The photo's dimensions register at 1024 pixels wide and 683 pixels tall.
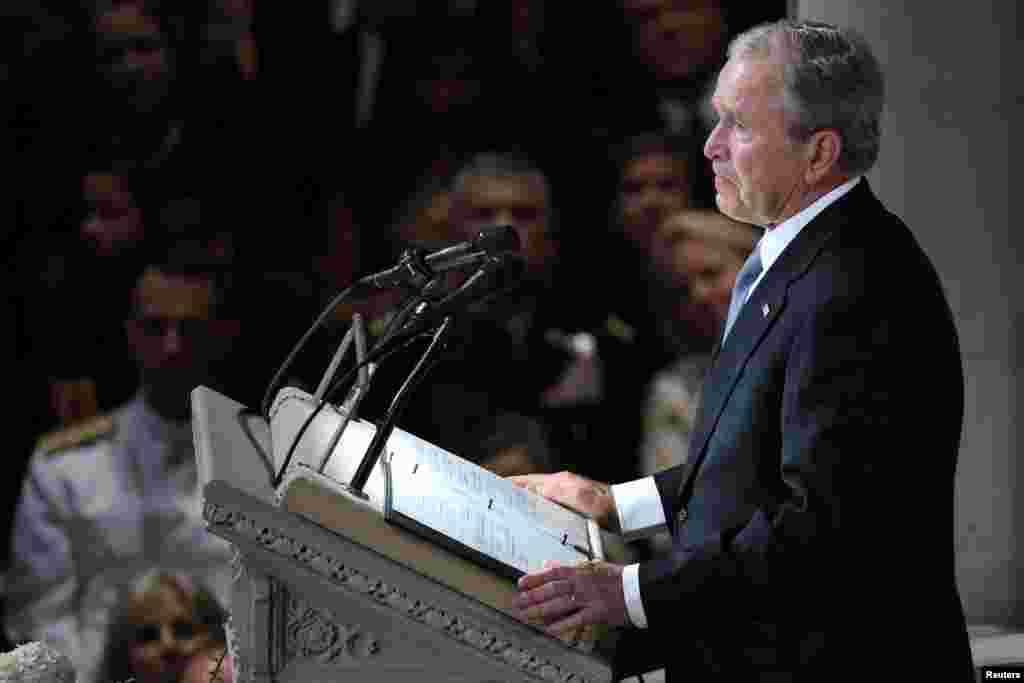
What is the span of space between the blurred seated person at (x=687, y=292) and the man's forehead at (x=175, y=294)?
1.78 meters

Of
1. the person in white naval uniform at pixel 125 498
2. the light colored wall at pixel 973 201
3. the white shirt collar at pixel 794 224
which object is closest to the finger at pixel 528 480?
the white shirt collar at pixel 794 224

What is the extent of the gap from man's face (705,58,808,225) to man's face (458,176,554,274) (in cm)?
342

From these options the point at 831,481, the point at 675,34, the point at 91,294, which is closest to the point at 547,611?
the point at 831,481

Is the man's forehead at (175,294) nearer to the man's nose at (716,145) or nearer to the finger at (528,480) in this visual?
the finger at (528,480)

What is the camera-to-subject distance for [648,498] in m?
2.32

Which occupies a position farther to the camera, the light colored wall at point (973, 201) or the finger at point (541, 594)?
the light colored wall at point (973, 201)

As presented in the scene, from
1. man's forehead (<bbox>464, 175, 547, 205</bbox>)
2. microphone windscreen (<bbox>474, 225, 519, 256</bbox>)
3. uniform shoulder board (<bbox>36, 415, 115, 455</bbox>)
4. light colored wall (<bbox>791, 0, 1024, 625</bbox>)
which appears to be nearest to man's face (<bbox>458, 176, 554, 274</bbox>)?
man's forehead (<bbox>464, 175, 547, 205</bbox>)

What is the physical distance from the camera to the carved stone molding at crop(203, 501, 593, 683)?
165 cm

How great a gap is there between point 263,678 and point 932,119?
291cm

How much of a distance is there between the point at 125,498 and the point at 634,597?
3887 mm

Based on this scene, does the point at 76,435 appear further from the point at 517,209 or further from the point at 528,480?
the point at 528,480

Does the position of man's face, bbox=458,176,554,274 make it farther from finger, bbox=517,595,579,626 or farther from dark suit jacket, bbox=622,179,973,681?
finger, bbox=517,595,579,626

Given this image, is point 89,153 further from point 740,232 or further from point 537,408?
point 740,232

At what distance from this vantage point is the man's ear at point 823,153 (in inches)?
77.0
